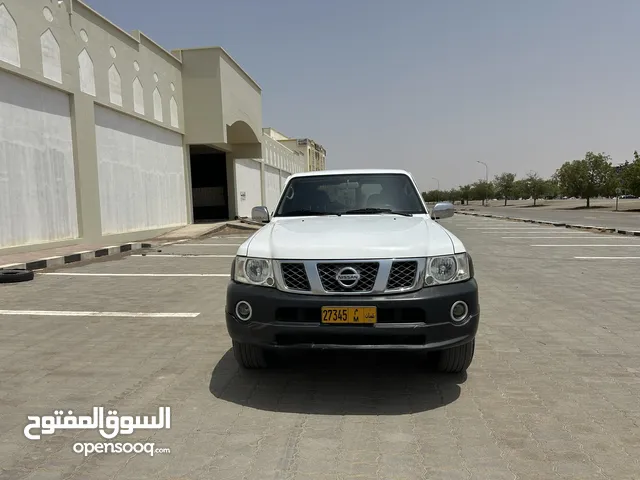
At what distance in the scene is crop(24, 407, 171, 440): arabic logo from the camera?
2.98 metres

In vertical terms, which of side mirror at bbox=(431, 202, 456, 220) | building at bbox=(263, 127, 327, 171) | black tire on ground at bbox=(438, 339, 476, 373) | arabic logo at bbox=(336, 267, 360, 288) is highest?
building at bbox=(263, 127, 327, 171)

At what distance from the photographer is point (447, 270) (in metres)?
3.37

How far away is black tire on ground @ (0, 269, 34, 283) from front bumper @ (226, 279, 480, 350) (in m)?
7.41

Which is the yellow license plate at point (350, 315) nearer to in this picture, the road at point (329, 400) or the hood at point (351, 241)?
the hood at point (351, 241)

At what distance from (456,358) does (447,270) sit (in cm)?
74

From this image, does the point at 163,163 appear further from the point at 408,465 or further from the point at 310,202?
the point at 408,465

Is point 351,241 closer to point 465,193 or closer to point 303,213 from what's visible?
point 303,213

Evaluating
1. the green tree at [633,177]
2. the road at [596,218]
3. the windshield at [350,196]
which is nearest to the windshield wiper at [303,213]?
the windshield at [350,196]

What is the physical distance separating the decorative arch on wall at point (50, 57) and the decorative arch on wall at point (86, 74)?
1019 millimetres

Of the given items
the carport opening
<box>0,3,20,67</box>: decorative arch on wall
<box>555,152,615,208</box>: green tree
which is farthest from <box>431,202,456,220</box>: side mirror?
<box>555,152,615,208</box>: green tree

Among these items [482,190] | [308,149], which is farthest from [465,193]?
[308,149]

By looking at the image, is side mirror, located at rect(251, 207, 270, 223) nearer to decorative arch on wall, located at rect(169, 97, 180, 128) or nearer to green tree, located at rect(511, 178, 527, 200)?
decorative arch on wall, located at rect(169, 97, 180, 128)

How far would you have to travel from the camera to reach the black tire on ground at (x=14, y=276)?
8.60m

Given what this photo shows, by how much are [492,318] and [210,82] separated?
20437 mm
